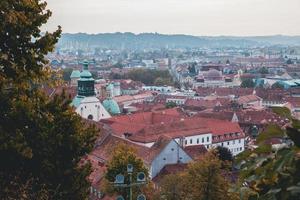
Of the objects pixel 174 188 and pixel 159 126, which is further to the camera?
pixel 159 126

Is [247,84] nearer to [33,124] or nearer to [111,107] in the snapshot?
[111,107]

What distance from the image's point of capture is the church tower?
5391 cm

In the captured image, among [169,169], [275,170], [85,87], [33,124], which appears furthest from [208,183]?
[85,87]

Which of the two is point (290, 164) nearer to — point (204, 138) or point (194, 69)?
point (204, 138)

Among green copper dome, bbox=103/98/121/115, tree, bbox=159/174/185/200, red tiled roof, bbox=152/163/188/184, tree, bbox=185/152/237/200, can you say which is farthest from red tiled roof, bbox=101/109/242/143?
tree, bbox=185/152/237/200

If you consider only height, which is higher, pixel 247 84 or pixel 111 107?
pixel 111 107

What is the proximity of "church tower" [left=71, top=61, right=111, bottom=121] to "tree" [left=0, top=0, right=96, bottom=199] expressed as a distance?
43335mm

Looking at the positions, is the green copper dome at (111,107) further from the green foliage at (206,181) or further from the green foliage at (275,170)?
the green foliage at (275,170)

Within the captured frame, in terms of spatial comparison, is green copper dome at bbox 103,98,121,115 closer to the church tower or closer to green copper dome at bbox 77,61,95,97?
the church tower

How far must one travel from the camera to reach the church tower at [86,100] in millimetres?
53906

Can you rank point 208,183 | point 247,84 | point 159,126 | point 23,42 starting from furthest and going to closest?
point 247,84, point 159,126, point 208,183, point 23,42

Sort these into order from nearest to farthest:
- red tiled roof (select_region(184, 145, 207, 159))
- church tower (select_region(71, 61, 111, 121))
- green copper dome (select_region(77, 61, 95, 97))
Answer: red tiled roof (select_region(184, 145, 207, 159)) < church tower (select_region(71, 61, 111, 121)) < green copper dome (select_region(77, 61, 95, 97))

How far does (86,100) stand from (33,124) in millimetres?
45597

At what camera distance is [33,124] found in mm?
9078
